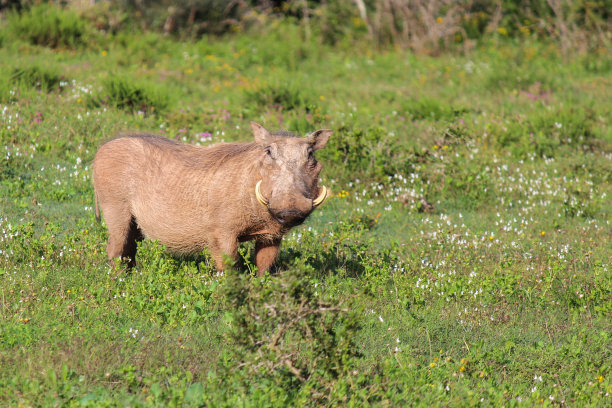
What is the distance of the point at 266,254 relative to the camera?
199 inches

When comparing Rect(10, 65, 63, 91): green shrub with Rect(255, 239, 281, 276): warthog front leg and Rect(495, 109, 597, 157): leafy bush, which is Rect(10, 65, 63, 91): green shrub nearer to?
Rect(255, 239, 281, 276): warthog front leg

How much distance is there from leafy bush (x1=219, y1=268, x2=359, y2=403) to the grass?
1 centimetres

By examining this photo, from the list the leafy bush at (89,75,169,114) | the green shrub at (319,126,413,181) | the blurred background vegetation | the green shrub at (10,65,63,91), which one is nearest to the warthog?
the green shrub at (319,126,413,181)

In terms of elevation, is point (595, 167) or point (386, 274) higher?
point (386, 274)

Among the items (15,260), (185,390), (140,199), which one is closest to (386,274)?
(140,199)

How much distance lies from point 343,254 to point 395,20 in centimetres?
999

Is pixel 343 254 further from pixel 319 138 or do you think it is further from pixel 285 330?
pixel 285 330

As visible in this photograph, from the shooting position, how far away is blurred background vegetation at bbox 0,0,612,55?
13664mm

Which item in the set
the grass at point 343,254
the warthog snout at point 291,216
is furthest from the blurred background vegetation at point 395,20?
the warthog snout at point 291,216

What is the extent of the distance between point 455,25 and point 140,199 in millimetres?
10952

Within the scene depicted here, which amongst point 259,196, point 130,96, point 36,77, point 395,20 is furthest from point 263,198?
point 395,20

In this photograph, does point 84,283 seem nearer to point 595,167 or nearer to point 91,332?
point 91,332

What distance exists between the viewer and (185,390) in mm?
3314

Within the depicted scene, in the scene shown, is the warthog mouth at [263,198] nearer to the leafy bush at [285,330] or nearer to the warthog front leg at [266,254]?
the warthog front leg at [266,254]
